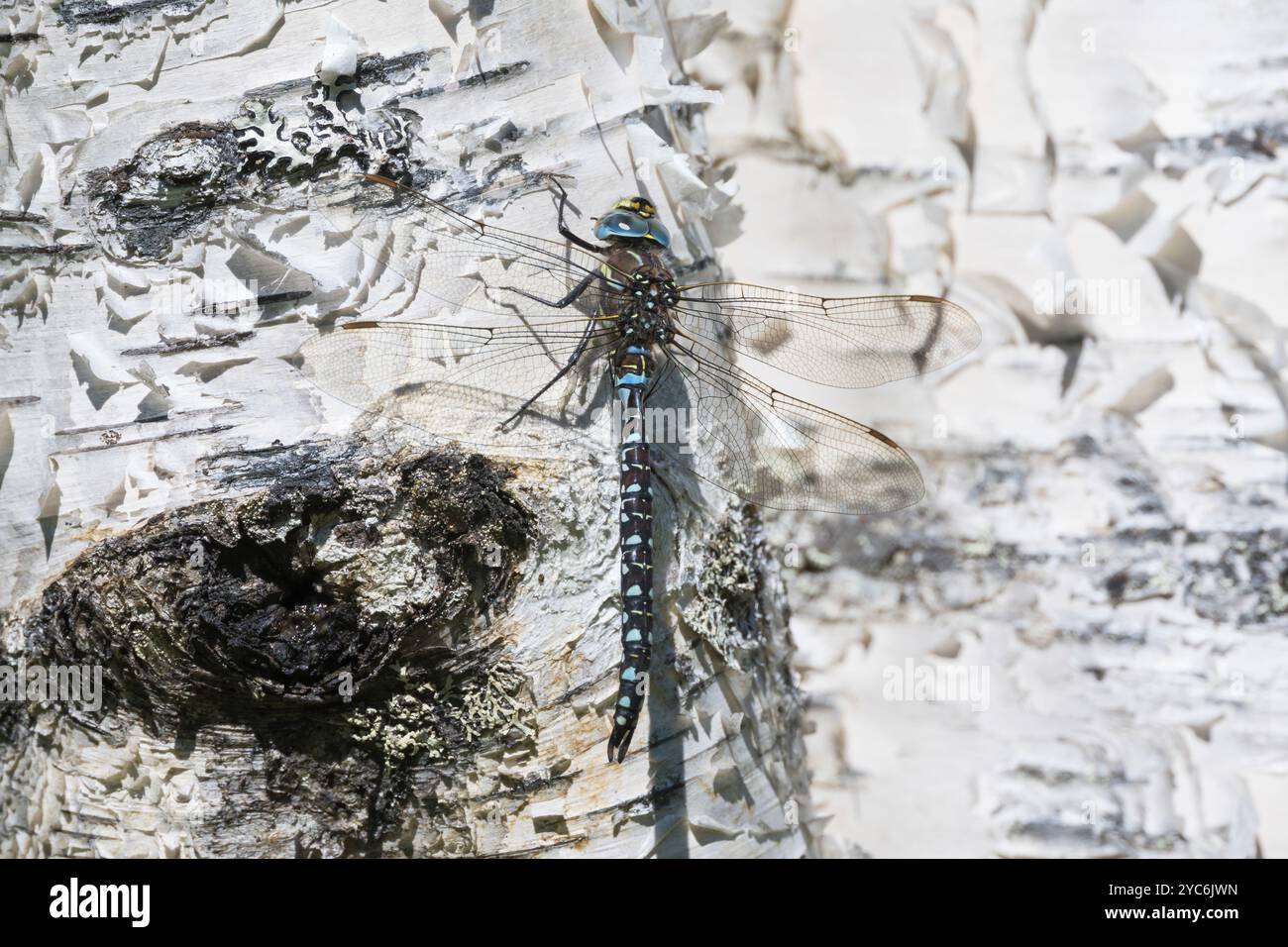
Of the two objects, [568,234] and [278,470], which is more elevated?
[568,234]

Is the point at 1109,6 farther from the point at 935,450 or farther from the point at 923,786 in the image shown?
the point at 923,786

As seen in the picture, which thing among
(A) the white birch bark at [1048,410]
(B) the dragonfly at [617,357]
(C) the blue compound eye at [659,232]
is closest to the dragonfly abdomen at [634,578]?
(B) the dragonfly at [617,357]

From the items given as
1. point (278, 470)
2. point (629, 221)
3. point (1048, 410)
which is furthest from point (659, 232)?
point (1048, 410)

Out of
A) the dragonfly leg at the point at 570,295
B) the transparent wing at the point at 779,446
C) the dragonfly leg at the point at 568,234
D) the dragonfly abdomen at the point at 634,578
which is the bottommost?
the dragonfly abdomen at the point at 634,578

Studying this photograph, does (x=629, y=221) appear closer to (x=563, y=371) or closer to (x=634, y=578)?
(x=563, y=371)

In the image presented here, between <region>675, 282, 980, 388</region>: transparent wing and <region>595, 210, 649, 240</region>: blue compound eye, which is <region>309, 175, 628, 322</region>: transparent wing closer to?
<region>595, 210, 649, 240</region>: blue compound eye

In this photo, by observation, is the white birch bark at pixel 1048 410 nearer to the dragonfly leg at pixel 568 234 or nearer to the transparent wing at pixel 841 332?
the transparent wing at pixel 841 332
